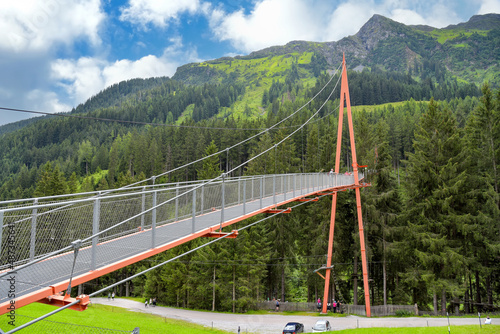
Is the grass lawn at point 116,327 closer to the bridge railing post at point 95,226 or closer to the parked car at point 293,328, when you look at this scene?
the parked car at point 293,328

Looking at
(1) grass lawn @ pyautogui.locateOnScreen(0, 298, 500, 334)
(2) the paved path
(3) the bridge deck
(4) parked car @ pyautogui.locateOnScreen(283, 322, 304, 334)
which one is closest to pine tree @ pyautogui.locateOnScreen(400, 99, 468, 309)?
(2) the paved path

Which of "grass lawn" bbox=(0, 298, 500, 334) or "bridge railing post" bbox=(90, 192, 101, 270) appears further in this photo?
"grass lawn" bbox=(0, 298, 500, 334)

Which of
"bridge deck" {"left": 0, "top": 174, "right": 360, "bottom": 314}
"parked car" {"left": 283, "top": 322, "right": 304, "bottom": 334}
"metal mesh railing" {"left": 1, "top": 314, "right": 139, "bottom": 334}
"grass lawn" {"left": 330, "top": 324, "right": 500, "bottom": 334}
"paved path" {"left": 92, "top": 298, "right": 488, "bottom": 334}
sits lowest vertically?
"paved path" {"left": 92, "top": 298, "right": 488, "bottom": 334}

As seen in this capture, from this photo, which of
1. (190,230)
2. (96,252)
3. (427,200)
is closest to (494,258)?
(427,200)

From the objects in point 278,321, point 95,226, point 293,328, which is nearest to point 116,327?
point 293,328

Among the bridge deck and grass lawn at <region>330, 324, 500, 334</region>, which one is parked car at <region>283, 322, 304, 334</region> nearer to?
grass lawn at <region>330, 324, 500, 334</region>

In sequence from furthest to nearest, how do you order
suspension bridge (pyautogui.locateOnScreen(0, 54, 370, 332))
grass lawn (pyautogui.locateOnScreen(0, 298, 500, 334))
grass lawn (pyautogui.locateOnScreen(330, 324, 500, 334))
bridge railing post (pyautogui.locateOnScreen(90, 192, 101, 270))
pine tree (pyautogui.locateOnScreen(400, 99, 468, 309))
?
1. pine tree (pyautogui.locateOnScreen(400, 99, 468, 309))
2. grass lawn (pyautogui.locateOnScreen(330, 324, 500, 334))
3. grass lawn (pyautogui.locateOnScreen(0, 298, 500, 334))
4. bridge railing post (pyautogui.locateOnScreen(90, 192, 101, 270))
5. suspension bridge (pyautogui.locateOnScreen(0, 54, 370, 332))

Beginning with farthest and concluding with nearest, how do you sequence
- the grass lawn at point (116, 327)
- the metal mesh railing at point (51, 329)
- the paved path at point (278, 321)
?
the paved path at point (278, 321) < the grass lawn at point (116, 327) < the metal mesh railing at point (51, 329)

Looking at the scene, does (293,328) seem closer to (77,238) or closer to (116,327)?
(116,327)

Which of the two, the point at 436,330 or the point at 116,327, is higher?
the point at 436,330

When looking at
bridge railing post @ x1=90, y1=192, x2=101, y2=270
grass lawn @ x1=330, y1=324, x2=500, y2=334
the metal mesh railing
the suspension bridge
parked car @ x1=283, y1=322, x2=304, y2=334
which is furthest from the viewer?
parked car @ x1=283, y1=322, x2=304, y2=334

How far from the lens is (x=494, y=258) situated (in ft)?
72.4

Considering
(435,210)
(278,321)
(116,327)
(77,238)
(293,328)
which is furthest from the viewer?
(435,210)

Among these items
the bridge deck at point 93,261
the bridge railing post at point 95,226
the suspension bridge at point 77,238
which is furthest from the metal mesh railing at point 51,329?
the bridge railing post at point 95,226
